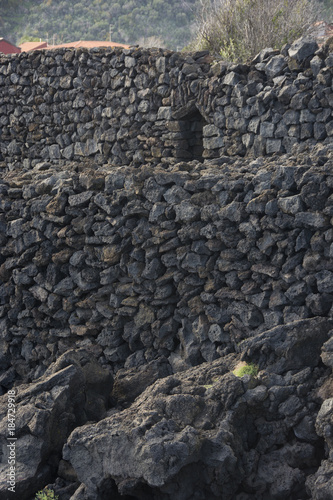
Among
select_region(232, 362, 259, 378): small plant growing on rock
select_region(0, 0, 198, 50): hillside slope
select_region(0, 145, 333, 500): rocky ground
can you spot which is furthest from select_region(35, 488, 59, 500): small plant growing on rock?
select_region(0, 0, 198, 50): hillside slope

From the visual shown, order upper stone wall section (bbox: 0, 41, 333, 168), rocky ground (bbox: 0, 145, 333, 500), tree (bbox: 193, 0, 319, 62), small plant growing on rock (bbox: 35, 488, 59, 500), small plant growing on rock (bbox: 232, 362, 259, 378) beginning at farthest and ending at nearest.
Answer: tree (bbox: 193, 0, 319, 62), upper stone wall section (bbox: 0, 41, 333, 168), small plant growing on rock (bbox: 232, 362, 259, 378), small plant growing on rock (bbox: 35, 488, 59, 500), rocky ground (bbox: 0, 145, 333, 500)

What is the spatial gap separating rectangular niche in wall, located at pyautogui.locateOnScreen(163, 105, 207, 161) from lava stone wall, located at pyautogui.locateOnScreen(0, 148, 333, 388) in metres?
2.51

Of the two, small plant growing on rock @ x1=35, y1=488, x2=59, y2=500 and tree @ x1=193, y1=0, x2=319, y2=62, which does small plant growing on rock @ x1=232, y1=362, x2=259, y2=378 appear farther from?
tree @ x1=193, y1=0, x2=319, y2=62

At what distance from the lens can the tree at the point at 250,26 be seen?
37.1 feet

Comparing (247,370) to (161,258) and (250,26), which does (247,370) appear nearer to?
(161,258)

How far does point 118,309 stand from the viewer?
6742mm

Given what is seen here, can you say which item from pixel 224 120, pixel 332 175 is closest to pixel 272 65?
pixel 224 120

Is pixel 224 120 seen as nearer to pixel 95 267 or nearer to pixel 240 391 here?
pixel 95 267

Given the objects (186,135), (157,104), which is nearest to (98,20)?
(157,104)

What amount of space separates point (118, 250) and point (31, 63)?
23.5 ft

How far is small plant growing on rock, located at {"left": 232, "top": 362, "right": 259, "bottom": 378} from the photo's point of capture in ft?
15.7

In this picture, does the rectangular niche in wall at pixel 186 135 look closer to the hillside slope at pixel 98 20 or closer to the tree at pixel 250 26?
→ the tree at pixel 250 26

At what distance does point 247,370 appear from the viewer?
15.8 ft

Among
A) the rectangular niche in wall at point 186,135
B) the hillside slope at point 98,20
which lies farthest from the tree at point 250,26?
the hillside slope at point 98,20
